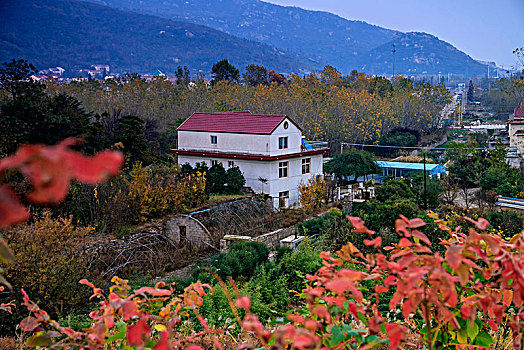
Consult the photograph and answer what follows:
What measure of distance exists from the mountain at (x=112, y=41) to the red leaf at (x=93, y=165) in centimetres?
12811

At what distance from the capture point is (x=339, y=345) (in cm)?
191

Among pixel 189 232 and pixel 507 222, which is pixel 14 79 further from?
pixel 507 222

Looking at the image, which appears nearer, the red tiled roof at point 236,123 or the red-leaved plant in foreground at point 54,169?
the red-leaved plant in foreground at point 54,169

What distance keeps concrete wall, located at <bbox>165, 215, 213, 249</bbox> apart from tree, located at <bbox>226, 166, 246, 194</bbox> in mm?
4650

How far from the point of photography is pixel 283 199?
1972 centimetres

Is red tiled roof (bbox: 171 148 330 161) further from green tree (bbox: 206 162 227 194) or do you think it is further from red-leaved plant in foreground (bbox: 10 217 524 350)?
red-leaved plant in foreground (bbox: 10 217 524 350)

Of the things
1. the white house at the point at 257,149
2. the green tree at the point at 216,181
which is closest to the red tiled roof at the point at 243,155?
the white house at the point at 257,149

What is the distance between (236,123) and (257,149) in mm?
1622

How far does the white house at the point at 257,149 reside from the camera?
19.4 meters

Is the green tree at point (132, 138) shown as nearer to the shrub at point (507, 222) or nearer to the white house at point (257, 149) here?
the white house at point (257, 149)

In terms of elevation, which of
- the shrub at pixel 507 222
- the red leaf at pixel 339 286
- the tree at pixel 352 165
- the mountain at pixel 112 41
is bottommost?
the shrub at pixel 507 222

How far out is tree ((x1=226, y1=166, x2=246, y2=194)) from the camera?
18625 millimetres

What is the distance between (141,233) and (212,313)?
710 cm

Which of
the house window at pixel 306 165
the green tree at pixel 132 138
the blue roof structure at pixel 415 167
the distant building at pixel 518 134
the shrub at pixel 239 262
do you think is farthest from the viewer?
the distant building at pixel 518 134
